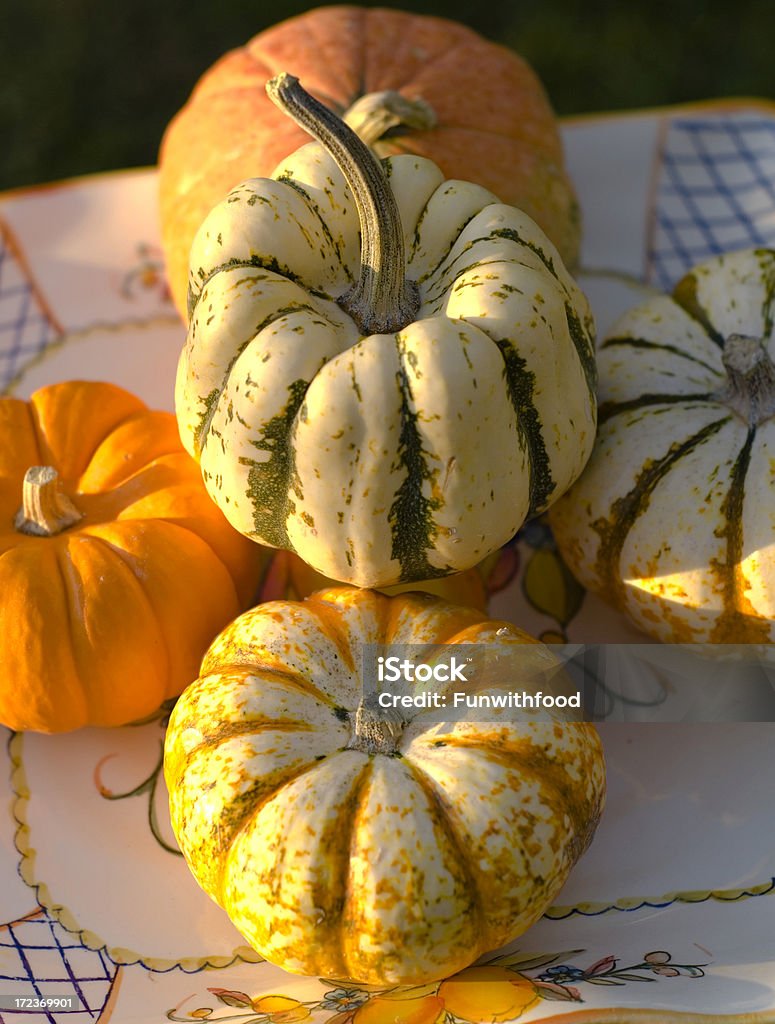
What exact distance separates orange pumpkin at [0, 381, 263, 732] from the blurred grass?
1.81 m

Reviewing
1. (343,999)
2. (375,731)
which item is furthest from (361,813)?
(343,999)

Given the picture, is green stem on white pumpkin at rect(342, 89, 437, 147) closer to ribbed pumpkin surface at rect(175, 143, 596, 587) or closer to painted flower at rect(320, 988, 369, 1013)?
ribbed pumpkin surface at rect(175, 143, 596, 587)

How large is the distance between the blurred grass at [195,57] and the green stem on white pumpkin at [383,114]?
5.36 feet

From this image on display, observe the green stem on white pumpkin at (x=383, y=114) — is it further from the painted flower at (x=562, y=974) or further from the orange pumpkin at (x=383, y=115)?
the painted flower at (x=562, y=974)

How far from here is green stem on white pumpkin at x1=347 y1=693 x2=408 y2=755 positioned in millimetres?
1259

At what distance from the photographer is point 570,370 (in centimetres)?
136

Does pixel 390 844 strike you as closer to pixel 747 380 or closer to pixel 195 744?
pixel 195 744

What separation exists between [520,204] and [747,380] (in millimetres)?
507

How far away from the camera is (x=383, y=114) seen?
171 centimetres

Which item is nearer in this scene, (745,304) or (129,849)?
(129,849)

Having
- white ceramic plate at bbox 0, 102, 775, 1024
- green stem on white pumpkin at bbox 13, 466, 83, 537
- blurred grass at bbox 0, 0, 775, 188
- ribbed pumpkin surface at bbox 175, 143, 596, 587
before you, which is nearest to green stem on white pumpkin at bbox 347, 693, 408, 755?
ribbed pumpkin surface at bbox 175, 143, 596, 587

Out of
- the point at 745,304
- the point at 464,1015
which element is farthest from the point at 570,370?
the point at 464,1015

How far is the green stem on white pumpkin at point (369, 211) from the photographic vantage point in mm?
1336

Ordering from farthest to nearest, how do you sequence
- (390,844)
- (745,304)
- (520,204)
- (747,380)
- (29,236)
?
(29,236), (520,204), (745,304), (747,380), (390,844)
